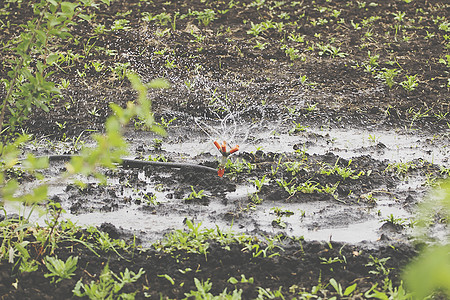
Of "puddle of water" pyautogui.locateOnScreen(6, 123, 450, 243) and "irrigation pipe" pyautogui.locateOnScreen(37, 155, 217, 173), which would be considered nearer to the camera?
"puddle of water" pyautogui.locateOnScreen(6, 123, 450, 243)

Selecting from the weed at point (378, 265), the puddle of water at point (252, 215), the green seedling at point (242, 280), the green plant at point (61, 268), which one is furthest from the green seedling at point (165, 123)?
the weed at point (378, 265)

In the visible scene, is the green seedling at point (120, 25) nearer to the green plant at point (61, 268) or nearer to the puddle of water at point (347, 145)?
the puddle of water at point (347, 145)

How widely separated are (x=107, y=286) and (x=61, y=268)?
0.74ft

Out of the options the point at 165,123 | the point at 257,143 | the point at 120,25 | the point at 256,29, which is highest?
the point at 120,25

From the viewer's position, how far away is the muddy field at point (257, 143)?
2363mm

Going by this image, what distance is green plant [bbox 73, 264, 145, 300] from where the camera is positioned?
2.05 meters

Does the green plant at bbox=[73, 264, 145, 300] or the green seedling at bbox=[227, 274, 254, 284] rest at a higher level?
the green plant at bbox=[73, 264, 145, 300]

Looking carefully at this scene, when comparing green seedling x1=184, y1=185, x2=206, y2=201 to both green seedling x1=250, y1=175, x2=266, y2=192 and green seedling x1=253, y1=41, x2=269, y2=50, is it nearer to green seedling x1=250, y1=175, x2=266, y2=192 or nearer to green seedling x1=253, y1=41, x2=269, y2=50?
green seedling x1=250, y1=175, x2=266, y2=192

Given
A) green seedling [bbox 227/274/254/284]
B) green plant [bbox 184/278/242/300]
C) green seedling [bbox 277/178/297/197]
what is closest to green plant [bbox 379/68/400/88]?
green seedling [bbox 277/178/297/197]

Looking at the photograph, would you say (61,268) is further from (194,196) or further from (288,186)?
(288,186)

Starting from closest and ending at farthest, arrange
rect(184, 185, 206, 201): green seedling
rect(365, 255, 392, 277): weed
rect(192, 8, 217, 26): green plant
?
rect(365, 255, 392, 277): weed → rect(184, 185, 206, 201): green seedling → rect(192, 8, 217, 26): green plant

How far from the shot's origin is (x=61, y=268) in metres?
2.17

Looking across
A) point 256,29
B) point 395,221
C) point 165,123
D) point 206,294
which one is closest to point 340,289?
point 206,294

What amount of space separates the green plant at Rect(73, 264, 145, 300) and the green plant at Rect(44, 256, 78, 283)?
0.26 feet
